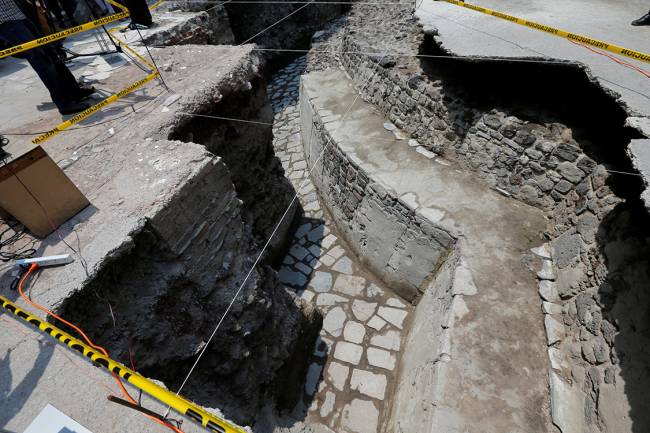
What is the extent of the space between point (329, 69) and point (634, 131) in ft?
22.2

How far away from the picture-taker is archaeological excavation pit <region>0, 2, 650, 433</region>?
110 inches

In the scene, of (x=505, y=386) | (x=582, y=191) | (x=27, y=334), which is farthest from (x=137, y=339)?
(x=582, y=191)

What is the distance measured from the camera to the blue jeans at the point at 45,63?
3.58 metres

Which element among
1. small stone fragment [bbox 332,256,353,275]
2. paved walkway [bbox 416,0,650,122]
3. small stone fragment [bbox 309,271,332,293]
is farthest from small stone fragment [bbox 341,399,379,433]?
paved walkway [bbox 416,0,650,122]

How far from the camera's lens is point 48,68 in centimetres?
388

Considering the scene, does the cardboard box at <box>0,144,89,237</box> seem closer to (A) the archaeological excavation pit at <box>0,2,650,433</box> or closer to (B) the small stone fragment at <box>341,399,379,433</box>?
(A) the archaeological excavation pit at <box>0,2,650,433</box>

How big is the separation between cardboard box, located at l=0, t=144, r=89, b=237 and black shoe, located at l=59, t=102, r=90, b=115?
202cm

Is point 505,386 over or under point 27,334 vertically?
under

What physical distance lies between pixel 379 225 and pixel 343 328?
1739 millimetres

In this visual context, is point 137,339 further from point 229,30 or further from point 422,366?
point 229,30

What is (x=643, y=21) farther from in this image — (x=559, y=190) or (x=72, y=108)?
(x=72, y=108)

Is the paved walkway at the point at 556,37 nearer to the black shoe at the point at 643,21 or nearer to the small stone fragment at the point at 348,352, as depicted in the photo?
the black shoe at the point at 643,21

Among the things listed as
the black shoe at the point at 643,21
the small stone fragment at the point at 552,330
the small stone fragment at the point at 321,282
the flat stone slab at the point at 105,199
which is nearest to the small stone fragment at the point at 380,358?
the small stone fragment at the point at 321,282

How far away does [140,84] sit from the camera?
4543mm
